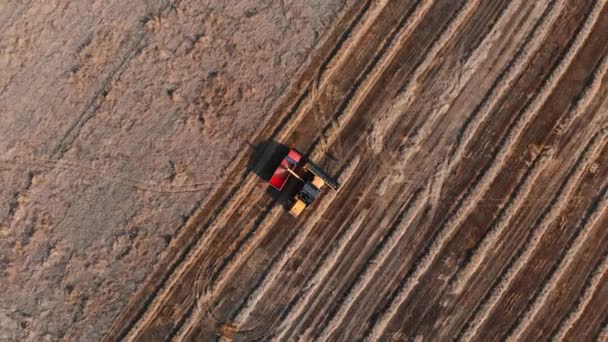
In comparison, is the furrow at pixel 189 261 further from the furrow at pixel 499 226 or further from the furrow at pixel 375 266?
the furrow at pixel 499 226

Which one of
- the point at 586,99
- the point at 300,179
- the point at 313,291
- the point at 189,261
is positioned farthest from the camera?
the point at 586,99

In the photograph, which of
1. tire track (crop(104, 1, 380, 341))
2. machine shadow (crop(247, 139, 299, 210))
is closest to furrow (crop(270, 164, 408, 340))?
machine shadow (crop(247, 139, 299, 210))

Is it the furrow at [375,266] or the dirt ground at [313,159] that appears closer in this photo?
the dirt ground at [313,159]

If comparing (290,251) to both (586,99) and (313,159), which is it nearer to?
(313,159)

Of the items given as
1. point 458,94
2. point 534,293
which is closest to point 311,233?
point 458,94

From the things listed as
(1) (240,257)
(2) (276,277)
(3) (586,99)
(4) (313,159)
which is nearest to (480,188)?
(3) (586,99)

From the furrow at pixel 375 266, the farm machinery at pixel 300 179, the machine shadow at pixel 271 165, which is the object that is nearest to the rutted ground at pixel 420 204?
the furrow at pixel 375 266
